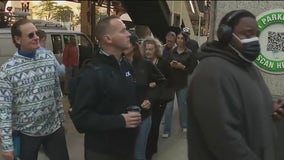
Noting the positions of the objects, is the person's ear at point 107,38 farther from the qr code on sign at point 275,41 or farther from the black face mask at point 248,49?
the qr code on sign at point 275,41

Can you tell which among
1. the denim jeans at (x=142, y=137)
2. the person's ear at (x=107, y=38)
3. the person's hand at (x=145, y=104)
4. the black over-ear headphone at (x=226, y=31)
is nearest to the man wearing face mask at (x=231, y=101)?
the black over-ear headphone at (x=226, y=31)

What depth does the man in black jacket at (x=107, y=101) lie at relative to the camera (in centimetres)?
294

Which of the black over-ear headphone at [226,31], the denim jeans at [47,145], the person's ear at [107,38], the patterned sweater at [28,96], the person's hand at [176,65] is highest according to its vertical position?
the black over-ear headphone at [226,31]

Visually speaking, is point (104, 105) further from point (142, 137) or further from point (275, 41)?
point (142, 137)

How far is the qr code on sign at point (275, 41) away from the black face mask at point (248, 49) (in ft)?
5.64

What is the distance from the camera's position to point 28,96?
11.7ft

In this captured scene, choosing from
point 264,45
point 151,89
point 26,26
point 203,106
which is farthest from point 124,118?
point 151,89

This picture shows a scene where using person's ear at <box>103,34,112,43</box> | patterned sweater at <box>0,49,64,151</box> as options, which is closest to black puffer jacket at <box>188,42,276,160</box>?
person's ear at <box>103,34,112,43</box>

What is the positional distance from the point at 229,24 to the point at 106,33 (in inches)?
37.6

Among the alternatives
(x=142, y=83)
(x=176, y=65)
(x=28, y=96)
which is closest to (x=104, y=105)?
(x=28, y=96)

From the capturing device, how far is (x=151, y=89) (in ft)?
17.9

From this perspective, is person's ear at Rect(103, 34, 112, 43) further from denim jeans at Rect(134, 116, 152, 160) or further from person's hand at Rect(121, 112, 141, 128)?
denim jeans at Rect(134, 116, 152, 160)

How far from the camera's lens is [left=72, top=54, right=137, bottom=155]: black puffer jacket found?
2.94 m

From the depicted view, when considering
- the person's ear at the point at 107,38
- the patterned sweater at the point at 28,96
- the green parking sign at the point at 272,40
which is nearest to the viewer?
the person's ear at the point at 107,38
